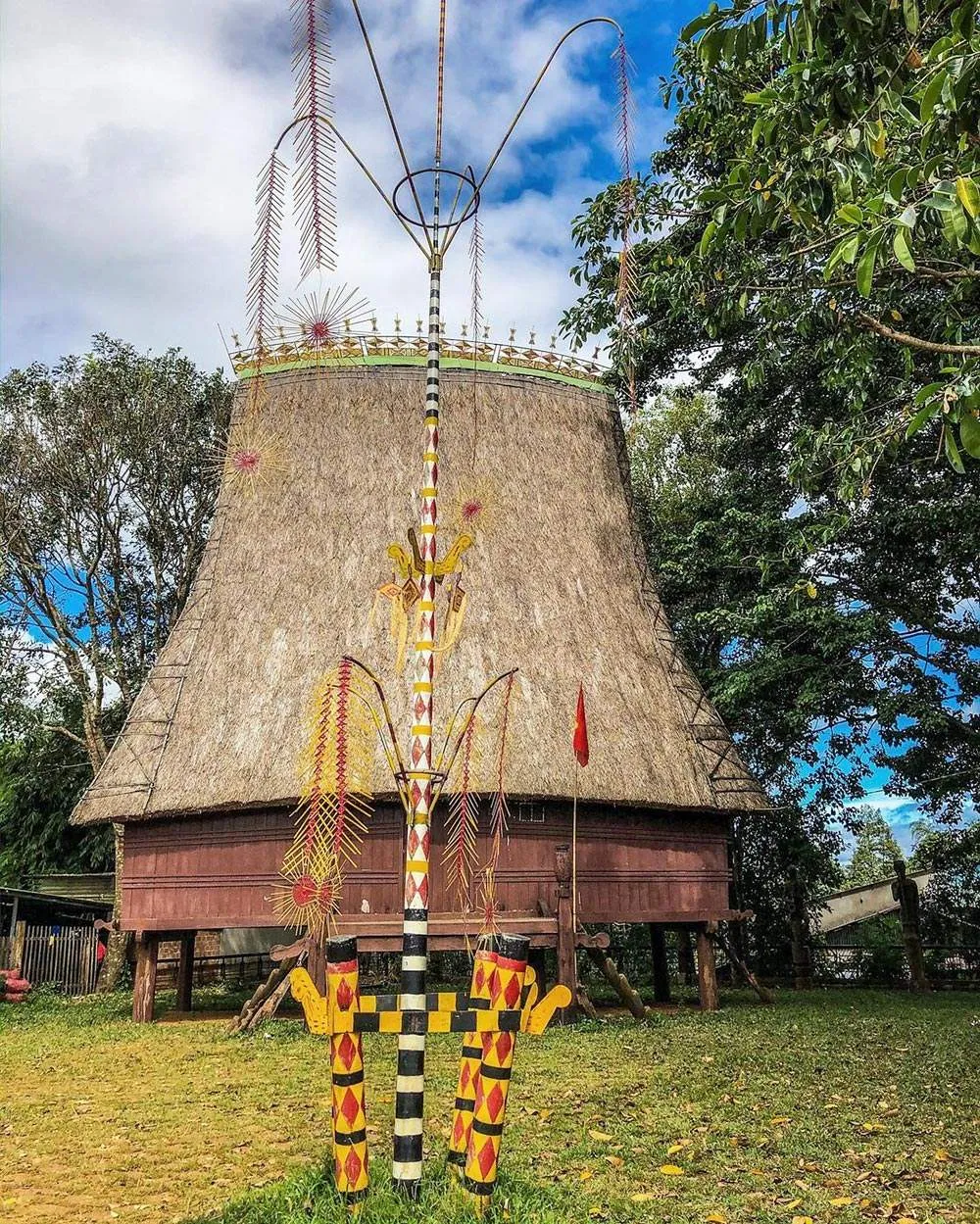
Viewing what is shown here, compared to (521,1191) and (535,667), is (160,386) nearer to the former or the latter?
(535,667)

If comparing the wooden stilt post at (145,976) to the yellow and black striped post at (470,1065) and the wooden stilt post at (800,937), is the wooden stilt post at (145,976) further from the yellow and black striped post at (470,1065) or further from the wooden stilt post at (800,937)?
the wooden stilt post at (800,937)

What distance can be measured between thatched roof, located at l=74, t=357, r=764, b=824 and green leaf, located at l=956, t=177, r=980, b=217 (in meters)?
10.9

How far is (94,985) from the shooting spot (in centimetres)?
2280

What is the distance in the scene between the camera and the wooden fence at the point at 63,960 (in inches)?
881

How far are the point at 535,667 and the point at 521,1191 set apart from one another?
38.7 ft

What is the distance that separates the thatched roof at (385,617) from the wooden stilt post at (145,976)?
6.99ft

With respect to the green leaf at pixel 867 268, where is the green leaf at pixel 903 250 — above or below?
below

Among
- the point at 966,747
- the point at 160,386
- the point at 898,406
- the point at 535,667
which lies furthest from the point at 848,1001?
the point at 160,386

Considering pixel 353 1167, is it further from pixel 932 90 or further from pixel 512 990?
pixel 932 90

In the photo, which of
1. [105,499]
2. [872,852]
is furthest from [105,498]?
[872,852]

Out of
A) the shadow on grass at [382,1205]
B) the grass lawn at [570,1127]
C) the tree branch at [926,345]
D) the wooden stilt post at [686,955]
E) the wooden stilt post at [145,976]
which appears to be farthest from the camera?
the wooden stilt post at [686,955]

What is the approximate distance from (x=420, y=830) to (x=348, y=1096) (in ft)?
4.59

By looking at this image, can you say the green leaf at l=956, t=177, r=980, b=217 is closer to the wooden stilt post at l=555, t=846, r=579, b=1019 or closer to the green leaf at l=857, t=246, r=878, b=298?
the green leaf at l=857, t=246, r=878, b=298

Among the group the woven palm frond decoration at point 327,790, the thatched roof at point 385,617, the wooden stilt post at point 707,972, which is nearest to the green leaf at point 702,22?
the woven palm frond decoration at point 327,790
